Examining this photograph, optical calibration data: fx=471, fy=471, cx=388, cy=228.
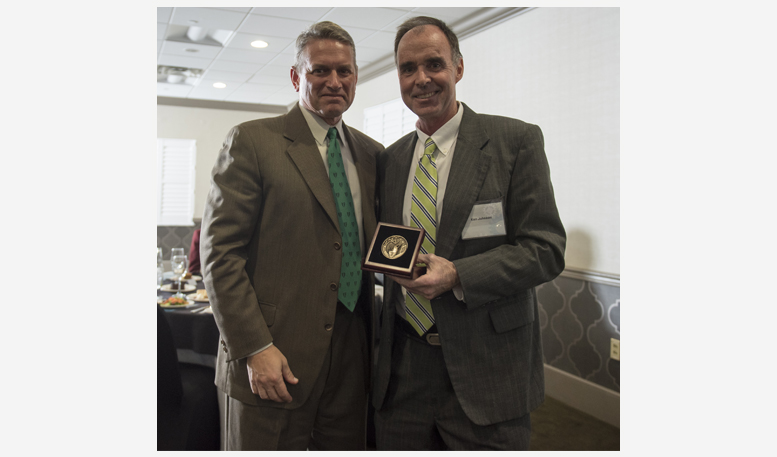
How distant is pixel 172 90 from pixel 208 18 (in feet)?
11.6

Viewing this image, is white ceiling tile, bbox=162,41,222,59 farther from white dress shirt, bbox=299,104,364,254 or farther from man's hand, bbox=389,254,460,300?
man's hand, bbox=389,254,460,300

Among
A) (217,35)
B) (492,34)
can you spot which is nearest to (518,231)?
(492,34)

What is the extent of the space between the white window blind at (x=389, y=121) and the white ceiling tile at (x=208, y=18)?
78.0 inches

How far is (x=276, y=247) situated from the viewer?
4.49ft

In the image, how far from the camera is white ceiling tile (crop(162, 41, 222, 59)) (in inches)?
201

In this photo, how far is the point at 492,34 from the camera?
4082 millimetres

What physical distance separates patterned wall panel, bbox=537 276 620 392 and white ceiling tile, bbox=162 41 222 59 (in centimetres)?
437

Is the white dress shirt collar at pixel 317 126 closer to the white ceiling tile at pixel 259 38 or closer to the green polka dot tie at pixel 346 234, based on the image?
the green polka dot tie at pixel 346 234

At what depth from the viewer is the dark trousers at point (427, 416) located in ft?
4.33

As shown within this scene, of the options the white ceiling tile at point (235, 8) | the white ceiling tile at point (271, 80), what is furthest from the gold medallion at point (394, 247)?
the white ceiling tile at point (271, 80)

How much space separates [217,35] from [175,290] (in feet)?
9.81

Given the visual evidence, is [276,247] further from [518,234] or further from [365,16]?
[365,16]

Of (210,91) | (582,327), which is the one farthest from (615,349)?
(210,91)

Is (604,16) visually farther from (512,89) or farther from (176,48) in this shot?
(176,48)
